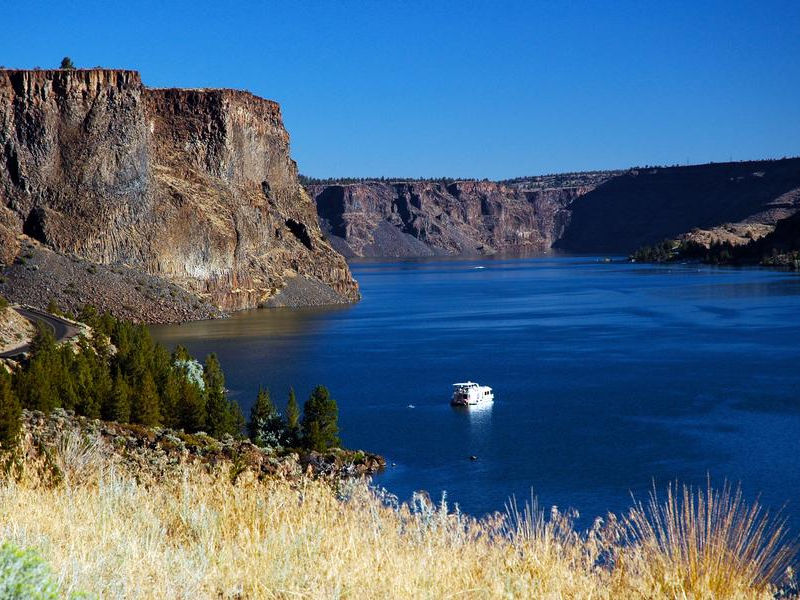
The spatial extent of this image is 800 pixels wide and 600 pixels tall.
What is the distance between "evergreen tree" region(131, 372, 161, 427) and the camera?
32.9 metres

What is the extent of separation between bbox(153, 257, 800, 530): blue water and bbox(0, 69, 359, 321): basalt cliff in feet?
19.1

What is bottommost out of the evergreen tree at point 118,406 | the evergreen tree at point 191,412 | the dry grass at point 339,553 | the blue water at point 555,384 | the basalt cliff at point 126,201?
the blue water at point 555,384

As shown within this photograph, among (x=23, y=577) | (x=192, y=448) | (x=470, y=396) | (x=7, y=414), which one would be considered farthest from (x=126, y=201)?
(x=23, y=577)

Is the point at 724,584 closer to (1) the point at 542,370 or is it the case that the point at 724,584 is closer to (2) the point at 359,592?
(2) the point at 359,592

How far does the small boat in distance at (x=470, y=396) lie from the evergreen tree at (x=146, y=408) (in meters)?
14.8

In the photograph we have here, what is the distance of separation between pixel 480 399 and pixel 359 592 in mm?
38093

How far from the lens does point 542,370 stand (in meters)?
54.8

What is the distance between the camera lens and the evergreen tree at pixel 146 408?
108 feet

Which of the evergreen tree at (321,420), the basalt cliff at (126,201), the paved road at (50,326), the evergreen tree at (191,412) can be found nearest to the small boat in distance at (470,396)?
the evergreen tree at (321,420)

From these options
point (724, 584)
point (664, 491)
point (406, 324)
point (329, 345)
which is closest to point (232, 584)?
point (724, 584)

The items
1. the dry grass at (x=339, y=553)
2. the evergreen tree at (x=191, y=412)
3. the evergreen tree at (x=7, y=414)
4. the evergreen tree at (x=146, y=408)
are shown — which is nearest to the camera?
the dry grass at (x=339, y=553)

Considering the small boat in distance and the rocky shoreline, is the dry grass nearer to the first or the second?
the rocky shoreline

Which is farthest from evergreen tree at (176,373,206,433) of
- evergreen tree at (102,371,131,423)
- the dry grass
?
the dry grass

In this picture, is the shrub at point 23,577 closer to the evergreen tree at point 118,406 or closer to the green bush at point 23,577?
the green bush at point 23,577
